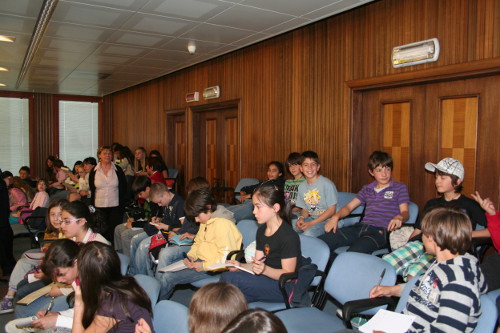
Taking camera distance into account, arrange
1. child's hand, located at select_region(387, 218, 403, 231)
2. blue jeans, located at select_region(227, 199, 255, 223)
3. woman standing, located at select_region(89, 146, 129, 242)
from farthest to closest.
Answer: woman standing, located at select_region(89, 146, 129, 242) < blue jeans, located at select_region(227, 199, 255, 223) < child's hand, located at select_region(387, 218, 403, 231)

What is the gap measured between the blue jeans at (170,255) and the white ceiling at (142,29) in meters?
2.47

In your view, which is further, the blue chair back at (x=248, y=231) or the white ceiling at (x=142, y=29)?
the white ceiling at (x=142, y=29)

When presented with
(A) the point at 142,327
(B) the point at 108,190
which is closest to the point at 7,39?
(B) the point at 108,190

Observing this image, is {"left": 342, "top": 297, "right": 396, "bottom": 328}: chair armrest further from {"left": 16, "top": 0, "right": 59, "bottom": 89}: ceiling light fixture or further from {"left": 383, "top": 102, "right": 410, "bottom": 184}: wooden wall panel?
{"left": 16, "top": 0, "right": 59, "bottom": 89}: ceiling light fixture

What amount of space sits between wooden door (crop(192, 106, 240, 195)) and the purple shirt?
3.35 meters

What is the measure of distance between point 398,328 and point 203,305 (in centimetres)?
101

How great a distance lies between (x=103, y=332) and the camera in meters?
2.00

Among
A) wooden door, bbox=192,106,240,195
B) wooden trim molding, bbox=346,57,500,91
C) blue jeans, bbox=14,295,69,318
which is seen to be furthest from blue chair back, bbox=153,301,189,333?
wooden door, bbox=192,106,240,195

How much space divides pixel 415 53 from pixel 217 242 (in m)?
2.53

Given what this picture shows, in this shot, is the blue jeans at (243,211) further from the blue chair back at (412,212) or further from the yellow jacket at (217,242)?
the blue chair back at (412,212)

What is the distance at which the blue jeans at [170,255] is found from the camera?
3.83m

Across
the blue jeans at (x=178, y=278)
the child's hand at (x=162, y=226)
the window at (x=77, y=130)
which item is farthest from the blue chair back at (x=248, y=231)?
the window at (x=77, y=130)

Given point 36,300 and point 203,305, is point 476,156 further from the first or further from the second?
point 36,300

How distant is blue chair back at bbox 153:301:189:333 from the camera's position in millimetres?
1895
